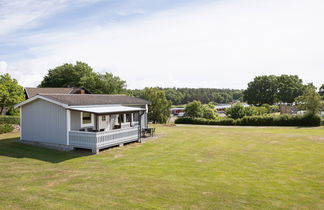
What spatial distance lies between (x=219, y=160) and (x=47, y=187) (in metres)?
8.21

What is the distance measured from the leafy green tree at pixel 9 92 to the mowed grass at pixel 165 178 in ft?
46.5

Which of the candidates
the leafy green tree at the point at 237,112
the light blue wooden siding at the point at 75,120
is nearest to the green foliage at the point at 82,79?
the leafy green tree at the point at 237,112

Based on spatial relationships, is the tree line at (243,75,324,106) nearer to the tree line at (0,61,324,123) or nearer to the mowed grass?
the tree line at (0,61,324,123)

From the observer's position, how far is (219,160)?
13.2 metres

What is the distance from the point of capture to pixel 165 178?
1006cm

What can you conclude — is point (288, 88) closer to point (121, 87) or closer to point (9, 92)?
point (121, 87)

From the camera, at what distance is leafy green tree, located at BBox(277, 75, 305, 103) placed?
280ft

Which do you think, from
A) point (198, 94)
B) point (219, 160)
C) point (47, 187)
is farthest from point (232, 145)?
point (198, 94)

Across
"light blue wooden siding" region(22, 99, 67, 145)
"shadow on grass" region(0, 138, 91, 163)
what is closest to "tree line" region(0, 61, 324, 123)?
"light blue wooden siding" region(22, 99, 67, 145)

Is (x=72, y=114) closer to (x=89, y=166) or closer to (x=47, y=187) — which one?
(x=89, y=166)

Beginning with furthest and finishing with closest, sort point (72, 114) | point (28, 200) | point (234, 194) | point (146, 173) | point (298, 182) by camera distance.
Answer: point (72, 114)
point (146, 173)
point (298, 182)
point (234, 194)
point (28, 200)

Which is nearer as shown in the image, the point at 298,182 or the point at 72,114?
the point at 298,182

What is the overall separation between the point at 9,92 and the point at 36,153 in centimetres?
1910

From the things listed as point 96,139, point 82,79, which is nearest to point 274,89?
point 82,79
